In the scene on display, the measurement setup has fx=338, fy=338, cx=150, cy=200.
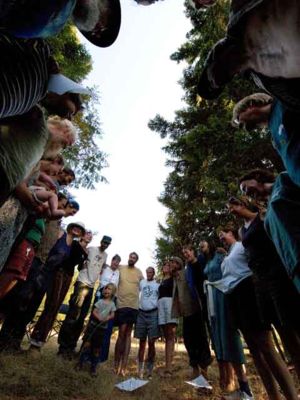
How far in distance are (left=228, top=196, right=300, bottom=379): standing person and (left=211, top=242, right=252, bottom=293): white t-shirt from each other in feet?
2.25

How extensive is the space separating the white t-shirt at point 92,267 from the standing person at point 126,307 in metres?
0.62

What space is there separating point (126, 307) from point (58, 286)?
1820 mm

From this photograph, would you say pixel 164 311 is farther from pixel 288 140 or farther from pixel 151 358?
pixel 288 140

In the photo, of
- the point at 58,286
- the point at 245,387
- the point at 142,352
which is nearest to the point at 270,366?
the point at 245,387

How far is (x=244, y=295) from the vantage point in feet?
10.6

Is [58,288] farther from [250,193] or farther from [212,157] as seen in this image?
[212,157]

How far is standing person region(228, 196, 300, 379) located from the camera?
178 cm

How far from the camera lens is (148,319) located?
6402 mm

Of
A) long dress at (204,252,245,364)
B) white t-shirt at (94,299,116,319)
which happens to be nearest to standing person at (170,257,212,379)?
Answer: long dress at (204,252,245,364)

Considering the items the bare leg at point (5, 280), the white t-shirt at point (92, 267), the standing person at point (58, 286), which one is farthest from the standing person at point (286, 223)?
the white t-shirt at point (92, 267)

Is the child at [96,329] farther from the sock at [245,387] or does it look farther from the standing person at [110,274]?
the sock at [245,387]

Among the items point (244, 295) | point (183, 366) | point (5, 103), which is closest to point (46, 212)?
point (5, 103)

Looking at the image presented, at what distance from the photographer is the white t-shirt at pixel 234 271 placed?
133 inches

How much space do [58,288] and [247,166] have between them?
19.4 ft
